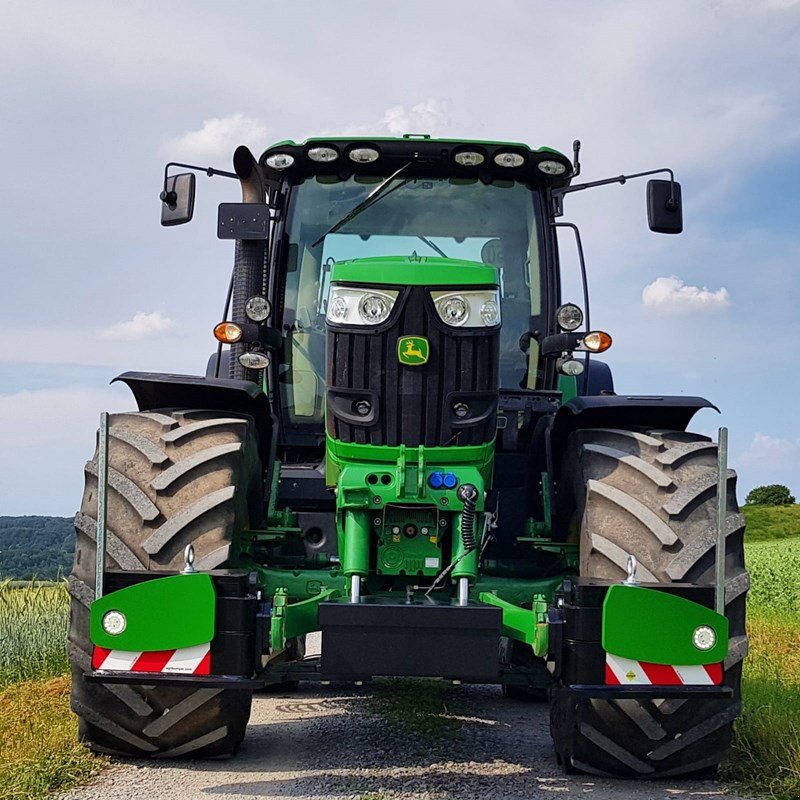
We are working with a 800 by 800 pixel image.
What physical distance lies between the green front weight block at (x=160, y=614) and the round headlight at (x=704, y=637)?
6.25ft

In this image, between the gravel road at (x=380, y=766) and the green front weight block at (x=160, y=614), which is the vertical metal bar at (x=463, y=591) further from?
the green front weight block at (x=160, y=614)

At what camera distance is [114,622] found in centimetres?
429

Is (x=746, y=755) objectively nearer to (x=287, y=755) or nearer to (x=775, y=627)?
(x=287, y=755)

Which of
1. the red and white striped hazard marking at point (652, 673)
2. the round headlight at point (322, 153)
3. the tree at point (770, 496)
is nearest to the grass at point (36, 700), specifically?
the red and white striped hazard marking at point (652, 673)

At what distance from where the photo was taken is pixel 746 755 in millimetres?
5332

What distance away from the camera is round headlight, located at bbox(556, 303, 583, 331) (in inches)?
255

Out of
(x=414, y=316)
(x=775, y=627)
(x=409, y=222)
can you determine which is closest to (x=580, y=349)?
(x=409, y=222)

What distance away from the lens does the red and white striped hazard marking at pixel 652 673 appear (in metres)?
4.27

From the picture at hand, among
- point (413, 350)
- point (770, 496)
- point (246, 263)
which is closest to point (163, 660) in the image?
point (413, 350)

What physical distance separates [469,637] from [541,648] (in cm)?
31

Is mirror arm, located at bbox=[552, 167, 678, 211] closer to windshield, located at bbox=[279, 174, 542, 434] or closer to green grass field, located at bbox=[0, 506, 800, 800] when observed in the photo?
windshield, located at bbox=[279, 174, 542, 434]

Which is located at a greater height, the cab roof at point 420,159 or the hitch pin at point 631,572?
the cab roof at point 420,159

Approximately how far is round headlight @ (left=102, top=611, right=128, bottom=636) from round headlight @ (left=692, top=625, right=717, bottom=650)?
225cm

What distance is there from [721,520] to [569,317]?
2216 millimetres
